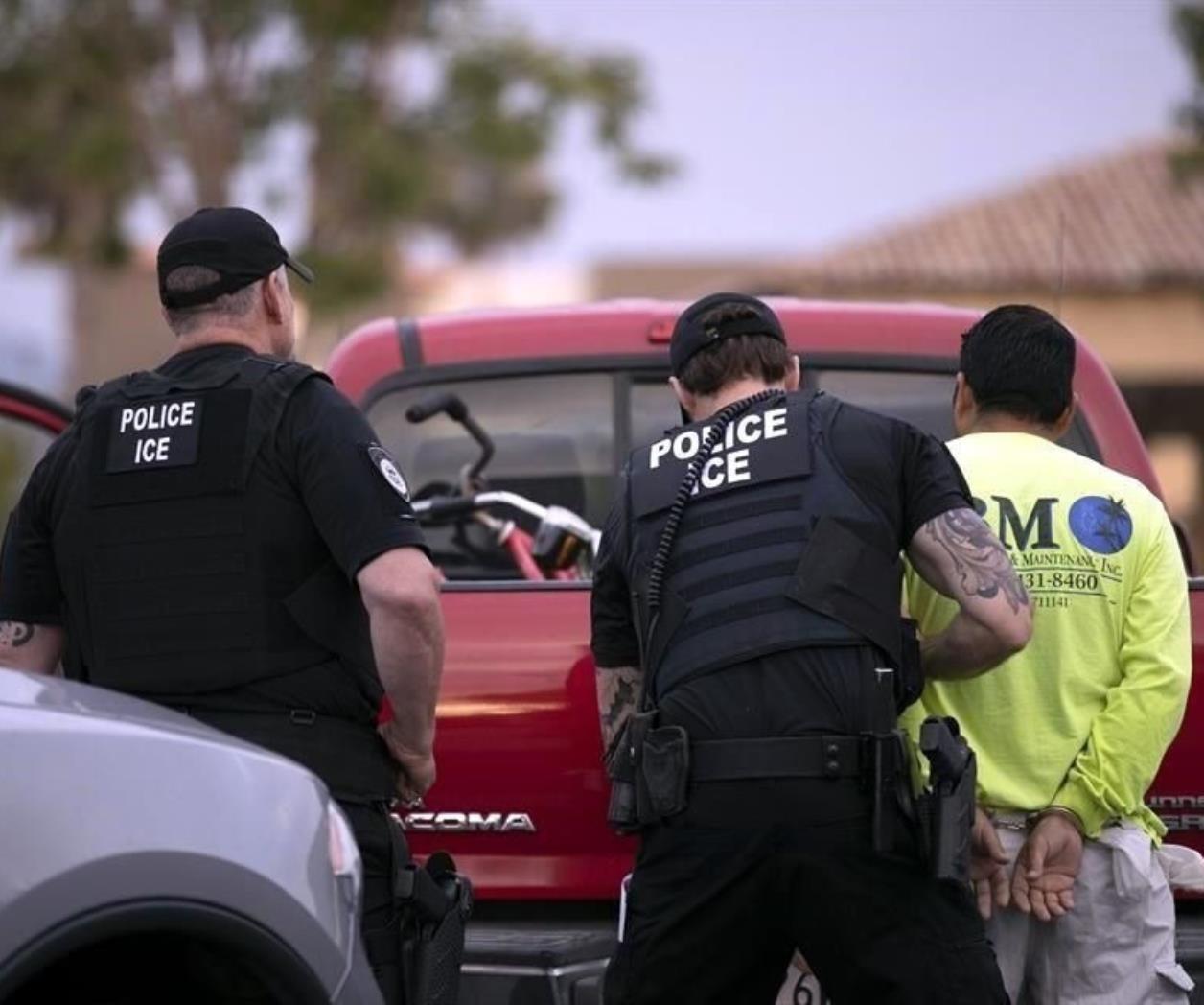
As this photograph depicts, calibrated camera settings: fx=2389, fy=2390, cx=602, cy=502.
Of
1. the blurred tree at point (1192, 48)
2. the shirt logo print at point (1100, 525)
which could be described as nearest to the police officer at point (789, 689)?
the shirt logo print at point (1100, 525)

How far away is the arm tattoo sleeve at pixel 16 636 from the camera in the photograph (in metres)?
4.25

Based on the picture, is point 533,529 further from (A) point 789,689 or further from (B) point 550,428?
(A) point 789,689

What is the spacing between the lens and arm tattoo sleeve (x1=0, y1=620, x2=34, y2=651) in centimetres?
425

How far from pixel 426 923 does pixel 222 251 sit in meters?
1.20

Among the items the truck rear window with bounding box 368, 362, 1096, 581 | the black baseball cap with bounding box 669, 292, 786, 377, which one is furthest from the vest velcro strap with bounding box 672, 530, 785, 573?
the truck rear window with bounding box 368, 362, 1096, 581

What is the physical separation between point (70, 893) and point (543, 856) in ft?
4.49

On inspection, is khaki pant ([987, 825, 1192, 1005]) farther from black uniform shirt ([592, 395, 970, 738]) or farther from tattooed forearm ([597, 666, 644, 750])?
tattooed forearm ([597, 666, 644, 750])

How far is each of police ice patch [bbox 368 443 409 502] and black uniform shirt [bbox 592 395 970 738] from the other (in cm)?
40

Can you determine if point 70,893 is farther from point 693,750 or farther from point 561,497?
point 561,497

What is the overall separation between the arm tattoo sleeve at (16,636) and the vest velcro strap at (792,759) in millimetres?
1280

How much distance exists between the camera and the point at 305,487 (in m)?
3.97

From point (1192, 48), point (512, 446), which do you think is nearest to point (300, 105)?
point (1192, 48)

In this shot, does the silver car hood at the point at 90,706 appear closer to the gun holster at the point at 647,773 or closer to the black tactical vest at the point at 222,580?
the black tactical vest at the point at 222,580

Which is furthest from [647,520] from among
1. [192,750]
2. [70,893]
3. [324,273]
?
[324,273]
